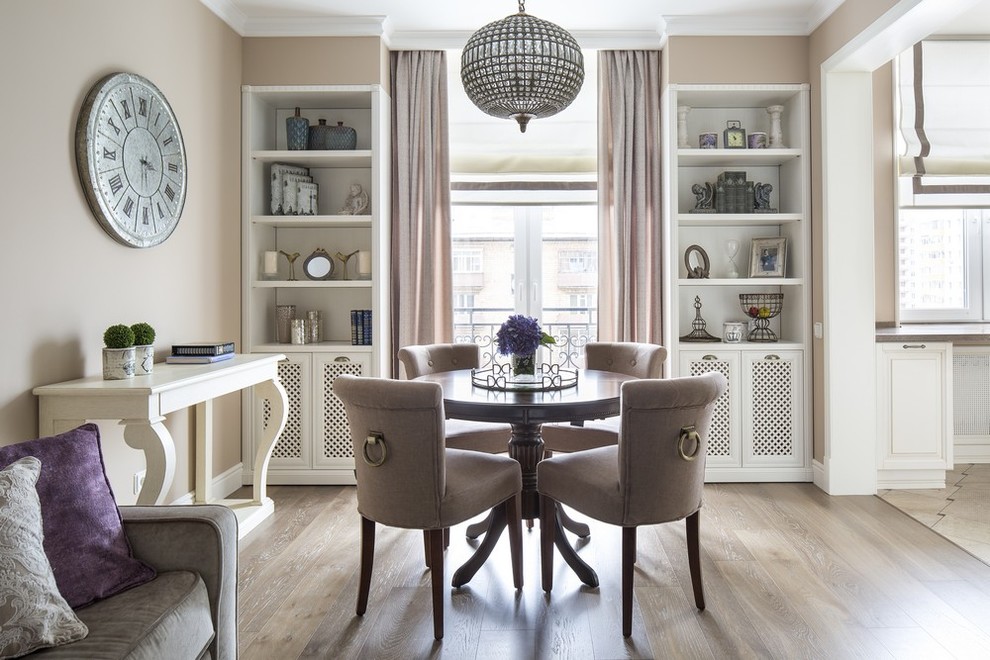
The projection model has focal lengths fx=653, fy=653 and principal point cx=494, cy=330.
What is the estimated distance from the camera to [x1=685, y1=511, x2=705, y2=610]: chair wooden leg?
2.35 meters

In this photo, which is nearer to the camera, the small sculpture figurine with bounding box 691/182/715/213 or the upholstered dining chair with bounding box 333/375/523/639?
the upholstered dining chair with bounding box 333/375/523/639

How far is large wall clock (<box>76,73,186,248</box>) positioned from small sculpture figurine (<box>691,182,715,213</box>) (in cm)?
300

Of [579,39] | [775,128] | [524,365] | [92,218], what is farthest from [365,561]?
[775,128]

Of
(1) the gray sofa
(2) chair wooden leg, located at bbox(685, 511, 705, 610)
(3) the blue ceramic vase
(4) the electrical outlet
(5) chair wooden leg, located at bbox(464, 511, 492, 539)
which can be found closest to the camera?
(1) the gray sofa

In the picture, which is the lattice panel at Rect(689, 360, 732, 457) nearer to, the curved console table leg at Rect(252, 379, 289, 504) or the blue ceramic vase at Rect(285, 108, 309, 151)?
the curved console table leg at Rect(252, 379, 289, 504)

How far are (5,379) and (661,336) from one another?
11.4 ft

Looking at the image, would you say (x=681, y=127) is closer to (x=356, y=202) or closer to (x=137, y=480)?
(x=356, y=202)

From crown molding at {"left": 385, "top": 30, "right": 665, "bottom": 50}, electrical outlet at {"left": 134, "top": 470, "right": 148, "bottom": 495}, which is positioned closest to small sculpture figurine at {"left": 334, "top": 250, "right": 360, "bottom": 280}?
crown molding at {"left": 385, "top": 30, "right": 665, "bottom": 50}

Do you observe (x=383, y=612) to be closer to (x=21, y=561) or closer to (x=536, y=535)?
(x=536, y=535)

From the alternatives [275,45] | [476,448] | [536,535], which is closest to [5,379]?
[476,448]

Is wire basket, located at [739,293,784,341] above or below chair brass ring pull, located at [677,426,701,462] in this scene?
above

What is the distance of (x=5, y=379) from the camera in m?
2.20

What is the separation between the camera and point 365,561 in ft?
7.59

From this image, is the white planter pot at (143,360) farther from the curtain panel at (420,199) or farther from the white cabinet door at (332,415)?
the curtain panel at (420,199)
